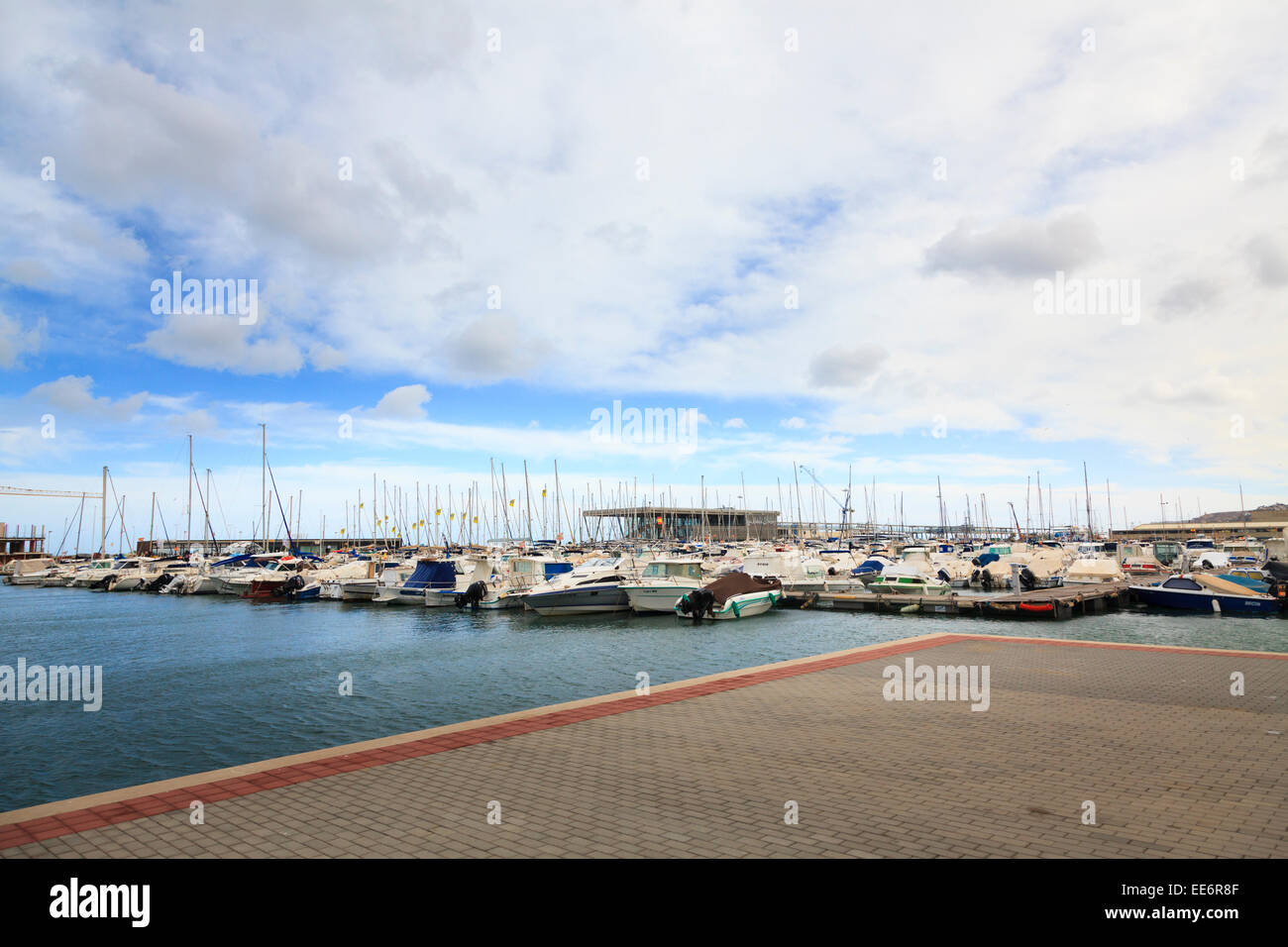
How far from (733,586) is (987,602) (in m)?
13.4

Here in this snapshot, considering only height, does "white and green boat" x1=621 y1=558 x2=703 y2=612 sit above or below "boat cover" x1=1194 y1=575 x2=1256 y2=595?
above

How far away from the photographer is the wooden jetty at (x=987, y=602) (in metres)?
38.0

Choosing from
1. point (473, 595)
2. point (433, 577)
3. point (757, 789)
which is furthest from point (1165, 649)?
point (433, 577)

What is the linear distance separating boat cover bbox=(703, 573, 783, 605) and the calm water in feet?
5.76

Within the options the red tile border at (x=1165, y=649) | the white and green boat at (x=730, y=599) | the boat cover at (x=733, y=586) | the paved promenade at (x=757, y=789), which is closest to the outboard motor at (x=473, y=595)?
the white and green boat at (x=730, y=599)

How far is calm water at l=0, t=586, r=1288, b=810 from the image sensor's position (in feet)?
51.7

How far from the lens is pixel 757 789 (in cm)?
838

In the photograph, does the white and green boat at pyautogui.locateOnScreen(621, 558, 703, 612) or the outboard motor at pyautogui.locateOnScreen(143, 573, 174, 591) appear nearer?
the white and green boat at pyautogui.locateOnScreen(621, 558, 703, 612)

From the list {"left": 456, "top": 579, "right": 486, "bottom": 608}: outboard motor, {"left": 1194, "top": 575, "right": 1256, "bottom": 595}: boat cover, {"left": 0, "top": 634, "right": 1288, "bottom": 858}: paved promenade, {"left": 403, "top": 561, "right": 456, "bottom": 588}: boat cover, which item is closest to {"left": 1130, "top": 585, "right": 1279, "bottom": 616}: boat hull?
{"left": 1194, "top": 575, "right": 1256, "bottom": 595}: boat cover

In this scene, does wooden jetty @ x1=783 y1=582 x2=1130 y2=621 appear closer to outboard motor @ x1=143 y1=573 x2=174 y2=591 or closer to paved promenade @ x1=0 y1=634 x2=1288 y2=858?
paved promenade @ x1=0 y1=634 x2=1288 y2=858

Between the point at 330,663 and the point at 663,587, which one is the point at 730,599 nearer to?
the point at 663,587

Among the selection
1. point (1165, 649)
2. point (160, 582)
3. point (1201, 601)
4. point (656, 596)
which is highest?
point (1165, 649)

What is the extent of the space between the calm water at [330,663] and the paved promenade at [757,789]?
676cm
